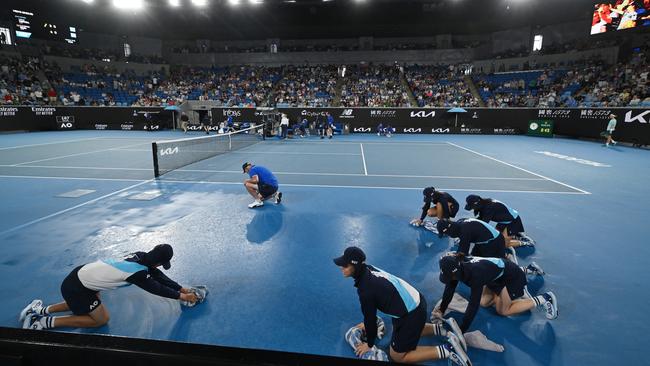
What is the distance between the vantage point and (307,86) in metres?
44.9

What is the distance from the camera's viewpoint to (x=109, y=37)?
155ft

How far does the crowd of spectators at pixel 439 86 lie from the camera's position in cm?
3816

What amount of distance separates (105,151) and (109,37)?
36.1m

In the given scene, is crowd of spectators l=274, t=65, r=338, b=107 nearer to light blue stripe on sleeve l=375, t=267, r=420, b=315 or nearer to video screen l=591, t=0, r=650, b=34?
video screen l=591, t=0, r=650, b=34

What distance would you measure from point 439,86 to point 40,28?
46055mm

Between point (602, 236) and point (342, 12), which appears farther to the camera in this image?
point (342, 12)

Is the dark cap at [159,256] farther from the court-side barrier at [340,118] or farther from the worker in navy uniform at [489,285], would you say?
the court-side barrier at [340,118]

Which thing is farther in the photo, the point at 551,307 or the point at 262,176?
the point at 262,176

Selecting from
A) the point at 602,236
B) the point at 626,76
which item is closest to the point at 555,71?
the point at 626,76

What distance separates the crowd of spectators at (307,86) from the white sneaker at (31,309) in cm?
3570

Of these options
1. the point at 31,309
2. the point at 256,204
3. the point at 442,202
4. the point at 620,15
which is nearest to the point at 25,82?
the point at 256,204

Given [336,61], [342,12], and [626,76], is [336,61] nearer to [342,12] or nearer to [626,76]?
[342,12]

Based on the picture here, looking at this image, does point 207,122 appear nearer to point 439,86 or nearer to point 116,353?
point 439,86

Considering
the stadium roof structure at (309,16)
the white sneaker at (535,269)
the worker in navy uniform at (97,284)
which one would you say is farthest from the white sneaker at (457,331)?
the stadium roof structure at (309,16)
